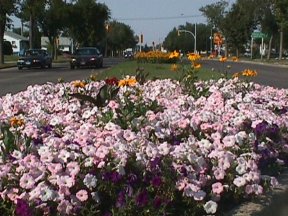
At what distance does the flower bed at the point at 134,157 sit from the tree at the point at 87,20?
7873cm

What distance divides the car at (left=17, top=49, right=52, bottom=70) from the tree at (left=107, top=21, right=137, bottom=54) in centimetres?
9438

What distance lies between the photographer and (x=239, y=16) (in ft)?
317

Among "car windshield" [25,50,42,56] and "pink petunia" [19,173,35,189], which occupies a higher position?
"pink petunia" [19,173,35,189]

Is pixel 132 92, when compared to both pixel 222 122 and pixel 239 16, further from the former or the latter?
pixel 239 16

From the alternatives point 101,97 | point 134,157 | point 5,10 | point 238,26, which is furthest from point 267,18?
point 134,157

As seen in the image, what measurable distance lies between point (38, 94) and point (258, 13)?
Result: 260ft

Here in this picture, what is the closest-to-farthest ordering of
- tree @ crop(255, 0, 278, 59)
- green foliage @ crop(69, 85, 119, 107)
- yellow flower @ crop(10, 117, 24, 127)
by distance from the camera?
yellow flower @ crop(10, 117, 24, 127), green foliage @ crop(69, 85, 119, 107), tree @ crop(255, 0, 278, 59)

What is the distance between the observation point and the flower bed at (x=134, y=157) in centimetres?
362

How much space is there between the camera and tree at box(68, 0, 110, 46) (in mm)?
86137

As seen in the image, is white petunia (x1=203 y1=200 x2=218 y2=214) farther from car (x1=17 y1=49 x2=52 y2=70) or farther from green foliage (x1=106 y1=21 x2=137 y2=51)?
green foliage (x1=106 y1=21 x2=137 y2=51)

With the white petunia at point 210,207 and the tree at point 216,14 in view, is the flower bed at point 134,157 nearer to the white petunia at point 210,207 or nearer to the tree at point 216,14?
the white petunia at point 210,207

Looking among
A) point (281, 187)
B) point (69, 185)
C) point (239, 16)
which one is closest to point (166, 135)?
point (281, 187)

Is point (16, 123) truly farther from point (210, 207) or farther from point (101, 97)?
point (210, 207)

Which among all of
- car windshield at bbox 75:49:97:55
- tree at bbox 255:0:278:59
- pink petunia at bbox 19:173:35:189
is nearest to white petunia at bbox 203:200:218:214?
pink petunia at bbox 19:173:35:189
